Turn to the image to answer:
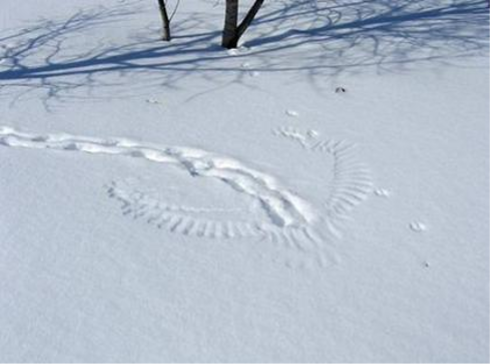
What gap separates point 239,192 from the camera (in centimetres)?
280

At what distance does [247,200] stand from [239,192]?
0.28 feet

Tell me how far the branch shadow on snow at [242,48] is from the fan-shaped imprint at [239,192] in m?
0.76

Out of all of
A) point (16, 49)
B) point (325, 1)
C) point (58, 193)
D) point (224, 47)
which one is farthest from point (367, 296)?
point (325, 1)

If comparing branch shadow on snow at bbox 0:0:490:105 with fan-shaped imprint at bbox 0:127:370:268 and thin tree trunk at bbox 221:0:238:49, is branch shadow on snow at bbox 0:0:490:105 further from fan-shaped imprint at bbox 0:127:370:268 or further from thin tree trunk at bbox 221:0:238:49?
fan-shaped imprint at bbox 0:127:370:268

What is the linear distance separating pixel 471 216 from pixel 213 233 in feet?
4.18

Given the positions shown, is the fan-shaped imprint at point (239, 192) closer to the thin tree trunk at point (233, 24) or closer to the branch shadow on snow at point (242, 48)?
the branch shadow on snow at point (242, 48)

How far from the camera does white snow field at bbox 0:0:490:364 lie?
2.01 m

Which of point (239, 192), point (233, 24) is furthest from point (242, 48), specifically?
point (239, 192)

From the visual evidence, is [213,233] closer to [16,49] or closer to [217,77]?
[217,77]

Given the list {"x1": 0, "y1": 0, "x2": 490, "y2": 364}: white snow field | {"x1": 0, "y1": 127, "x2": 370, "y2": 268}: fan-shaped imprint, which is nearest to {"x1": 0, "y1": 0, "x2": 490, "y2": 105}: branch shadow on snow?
{"x1": 0, "y1": 0, "x2": 490, "y2": 364}: white snow field

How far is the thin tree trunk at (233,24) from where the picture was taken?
4.50 meters

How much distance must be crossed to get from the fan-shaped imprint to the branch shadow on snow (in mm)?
758

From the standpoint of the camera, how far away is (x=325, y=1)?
5.80 meters

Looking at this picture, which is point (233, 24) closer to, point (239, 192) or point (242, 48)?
point (242, 48)
